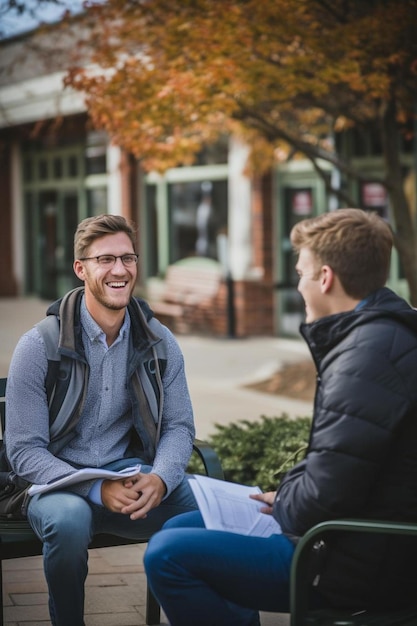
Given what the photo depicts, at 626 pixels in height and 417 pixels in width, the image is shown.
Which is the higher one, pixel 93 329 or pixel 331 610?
pixel 93 329

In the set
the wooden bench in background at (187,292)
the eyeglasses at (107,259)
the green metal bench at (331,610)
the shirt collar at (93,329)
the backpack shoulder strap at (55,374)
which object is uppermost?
the eyeglasses at (107,259)

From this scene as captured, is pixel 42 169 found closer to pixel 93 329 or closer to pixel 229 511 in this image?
pixel 93 329

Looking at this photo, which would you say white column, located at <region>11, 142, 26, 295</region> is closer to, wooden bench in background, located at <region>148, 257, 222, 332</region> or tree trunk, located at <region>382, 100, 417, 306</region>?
wooden bench in background, located at <region>148, 257, 222, 332</region>

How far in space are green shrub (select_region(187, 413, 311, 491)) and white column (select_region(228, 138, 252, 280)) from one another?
9665 mm

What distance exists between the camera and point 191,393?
11180mm

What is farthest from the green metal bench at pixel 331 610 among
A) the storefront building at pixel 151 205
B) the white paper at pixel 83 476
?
the storefront building at pixel 151 205

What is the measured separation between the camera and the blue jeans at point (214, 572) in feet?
10.1

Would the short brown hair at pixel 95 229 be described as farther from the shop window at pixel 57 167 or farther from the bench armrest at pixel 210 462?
the shop window at pixel 57 167

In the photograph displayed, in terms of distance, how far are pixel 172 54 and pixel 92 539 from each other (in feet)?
16.6

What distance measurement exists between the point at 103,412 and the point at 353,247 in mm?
1352

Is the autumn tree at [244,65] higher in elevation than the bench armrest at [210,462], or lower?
higher

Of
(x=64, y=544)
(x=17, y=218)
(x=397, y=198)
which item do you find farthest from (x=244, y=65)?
(x=17, y=218)

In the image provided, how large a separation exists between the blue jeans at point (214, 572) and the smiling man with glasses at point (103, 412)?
2.04 feet

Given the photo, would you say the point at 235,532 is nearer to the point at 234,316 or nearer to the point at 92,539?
the point at 92,539
